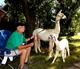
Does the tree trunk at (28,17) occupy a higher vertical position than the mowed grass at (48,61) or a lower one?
higher

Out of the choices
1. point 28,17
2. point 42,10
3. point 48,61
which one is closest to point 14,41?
point 48,61

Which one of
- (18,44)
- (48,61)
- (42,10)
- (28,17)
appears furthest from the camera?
(42,10)

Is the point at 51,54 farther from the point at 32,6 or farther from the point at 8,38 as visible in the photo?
the point at 32,6

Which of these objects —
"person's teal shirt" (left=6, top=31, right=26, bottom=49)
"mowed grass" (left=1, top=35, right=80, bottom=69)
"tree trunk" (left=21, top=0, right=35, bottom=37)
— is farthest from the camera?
"tree trunk" (left=21, top=0, right=35, bottom=37)

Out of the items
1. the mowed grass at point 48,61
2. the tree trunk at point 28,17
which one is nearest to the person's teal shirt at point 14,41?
the mowed grass at point 48,61

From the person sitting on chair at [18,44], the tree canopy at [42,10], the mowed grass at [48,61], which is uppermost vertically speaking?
the tree canopy at [42,10]

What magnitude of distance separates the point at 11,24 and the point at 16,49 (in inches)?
314

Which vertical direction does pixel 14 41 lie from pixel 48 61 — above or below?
above

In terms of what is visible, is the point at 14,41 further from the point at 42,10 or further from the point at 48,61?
the point at 42,10

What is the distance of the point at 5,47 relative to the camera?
615 cm

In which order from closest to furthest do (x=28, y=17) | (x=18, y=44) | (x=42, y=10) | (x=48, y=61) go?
1. (x=18, y=44)
2. (x=48, y=61)
3. (x=28, y=17)
4. (x=42, y=10)

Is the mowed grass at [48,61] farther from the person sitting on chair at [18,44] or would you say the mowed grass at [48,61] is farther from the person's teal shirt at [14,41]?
the person's teal shirt at [14,41]

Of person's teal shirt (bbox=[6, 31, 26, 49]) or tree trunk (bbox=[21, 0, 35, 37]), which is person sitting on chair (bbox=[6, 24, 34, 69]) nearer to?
person's teal shirt (bbox=[6, 31, 26, 49])

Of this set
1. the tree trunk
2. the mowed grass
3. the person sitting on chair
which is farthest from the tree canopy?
the person sitting on chair
